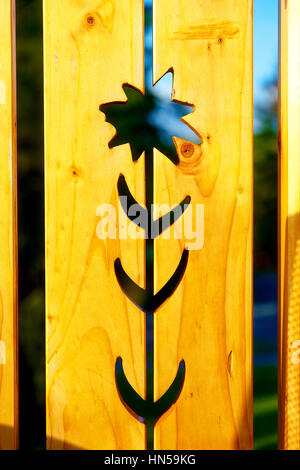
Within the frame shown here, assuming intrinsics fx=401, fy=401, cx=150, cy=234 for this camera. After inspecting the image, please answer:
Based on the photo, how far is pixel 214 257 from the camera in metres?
1.45

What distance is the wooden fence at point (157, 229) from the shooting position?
143 centimetres

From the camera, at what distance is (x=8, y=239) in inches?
58.9

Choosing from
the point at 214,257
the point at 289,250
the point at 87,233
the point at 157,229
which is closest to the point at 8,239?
the point at 87,233

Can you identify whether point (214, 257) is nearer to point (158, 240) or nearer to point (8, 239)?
point (158, 240)

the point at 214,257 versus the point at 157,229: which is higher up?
the point at 157,229

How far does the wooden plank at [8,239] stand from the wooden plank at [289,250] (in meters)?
0.99

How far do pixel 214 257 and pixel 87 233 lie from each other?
1.54 feet

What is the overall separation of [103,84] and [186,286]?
78 centimetres

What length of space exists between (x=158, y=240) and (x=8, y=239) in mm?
561

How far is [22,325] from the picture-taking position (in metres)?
2.12

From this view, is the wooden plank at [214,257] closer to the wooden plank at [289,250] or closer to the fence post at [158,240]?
the fence post at [158,240]

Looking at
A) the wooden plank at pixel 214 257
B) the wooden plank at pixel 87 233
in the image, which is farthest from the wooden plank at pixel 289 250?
the wooden plank at pixel 87 233

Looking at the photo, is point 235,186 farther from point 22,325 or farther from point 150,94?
point 22,325

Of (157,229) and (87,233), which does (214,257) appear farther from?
(87,233)
